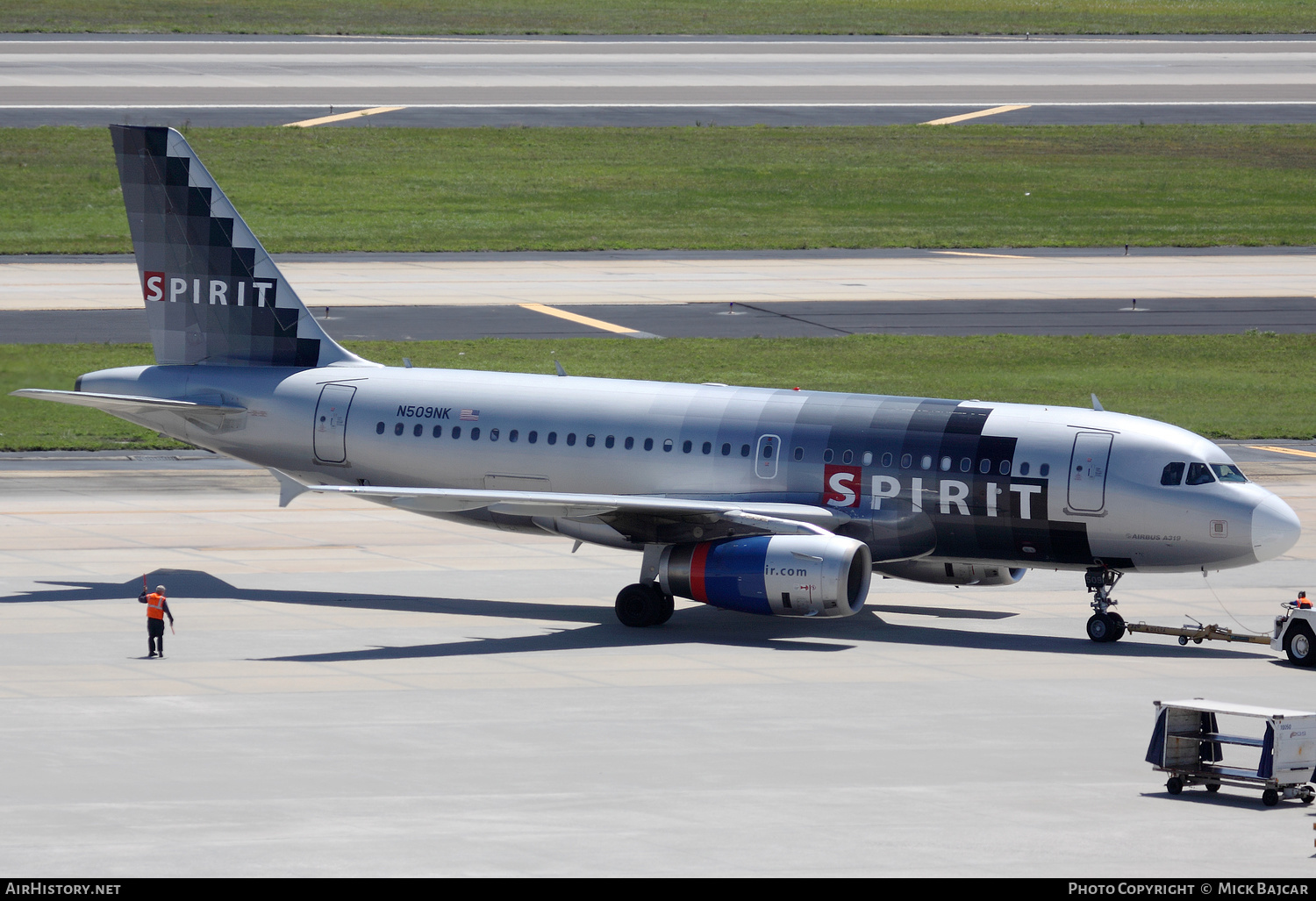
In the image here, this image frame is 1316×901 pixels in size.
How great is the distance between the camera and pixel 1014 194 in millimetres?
108375

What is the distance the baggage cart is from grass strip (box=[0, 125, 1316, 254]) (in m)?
72.0

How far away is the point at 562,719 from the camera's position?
31125 millimetres

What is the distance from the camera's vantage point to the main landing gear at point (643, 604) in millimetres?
39188

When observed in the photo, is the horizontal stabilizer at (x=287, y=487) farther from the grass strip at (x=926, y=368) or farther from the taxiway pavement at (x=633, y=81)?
the taxiway pavement at (x=633, y=81)

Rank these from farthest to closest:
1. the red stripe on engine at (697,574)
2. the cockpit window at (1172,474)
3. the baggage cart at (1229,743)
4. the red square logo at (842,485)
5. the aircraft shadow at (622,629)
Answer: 1. the red square logo at (842,485)
2. the red stripe on engine at (697,574)
3. the cockpit window at (1172,474)
4. the aircraft shadow at (622,629)
5. the baggage cart at (1229,743)

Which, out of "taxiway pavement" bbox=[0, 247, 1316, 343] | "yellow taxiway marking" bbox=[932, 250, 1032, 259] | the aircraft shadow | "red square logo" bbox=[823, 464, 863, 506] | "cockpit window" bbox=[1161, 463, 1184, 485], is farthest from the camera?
"yellow taxiway marking" bbox=[932, 250, 1032, 259]

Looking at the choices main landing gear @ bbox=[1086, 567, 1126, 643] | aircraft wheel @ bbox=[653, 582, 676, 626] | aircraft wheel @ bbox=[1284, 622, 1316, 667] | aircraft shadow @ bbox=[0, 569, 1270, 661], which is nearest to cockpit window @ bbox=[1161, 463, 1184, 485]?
main landing gear @ bbox=[1086, 567, 1126, 643]

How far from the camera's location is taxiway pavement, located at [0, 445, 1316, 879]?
23625mm

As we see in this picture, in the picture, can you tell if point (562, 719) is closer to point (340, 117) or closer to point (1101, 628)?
point (1101, 628)

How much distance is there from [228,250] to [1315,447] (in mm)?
36515

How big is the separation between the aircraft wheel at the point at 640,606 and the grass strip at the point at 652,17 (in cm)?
11398

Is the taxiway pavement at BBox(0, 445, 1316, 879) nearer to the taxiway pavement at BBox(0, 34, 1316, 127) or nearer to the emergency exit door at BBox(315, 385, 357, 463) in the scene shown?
the emergency exit door at BBox(315, 385, 357, 463)

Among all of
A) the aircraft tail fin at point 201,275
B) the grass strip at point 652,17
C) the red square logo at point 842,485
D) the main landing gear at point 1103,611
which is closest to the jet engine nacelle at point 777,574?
the red square logo at point 842,485

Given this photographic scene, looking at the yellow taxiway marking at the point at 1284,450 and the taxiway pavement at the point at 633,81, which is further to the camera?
the taxiway pavement at the point at 633,81
